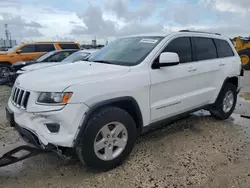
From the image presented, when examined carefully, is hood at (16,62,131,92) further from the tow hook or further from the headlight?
the tow hook

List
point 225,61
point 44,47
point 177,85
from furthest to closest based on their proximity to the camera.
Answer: point 44,47 < point 225,61 < point 177,85

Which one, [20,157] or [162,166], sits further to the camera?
[162,166]

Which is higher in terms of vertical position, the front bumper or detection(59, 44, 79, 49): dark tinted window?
detection(59, 44, 79, 49): dark tinted window

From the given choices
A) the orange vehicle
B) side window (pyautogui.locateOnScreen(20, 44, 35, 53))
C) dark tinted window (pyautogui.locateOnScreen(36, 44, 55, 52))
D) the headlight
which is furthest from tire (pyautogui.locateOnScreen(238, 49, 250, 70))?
the headlight

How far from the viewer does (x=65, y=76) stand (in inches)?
123

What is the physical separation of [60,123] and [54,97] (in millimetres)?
294

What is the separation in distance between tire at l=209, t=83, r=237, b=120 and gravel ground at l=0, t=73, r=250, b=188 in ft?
2.02

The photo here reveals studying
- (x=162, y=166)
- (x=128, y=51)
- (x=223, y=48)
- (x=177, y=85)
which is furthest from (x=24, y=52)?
(x=162, y=166)

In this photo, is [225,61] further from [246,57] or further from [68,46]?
[246,57]

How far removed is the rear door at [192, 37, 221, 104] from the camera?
4.53 metres

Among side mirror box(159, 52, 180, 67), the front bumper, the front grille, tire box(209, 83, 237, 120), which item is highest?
side mirror box(159, 52, 180, 67)

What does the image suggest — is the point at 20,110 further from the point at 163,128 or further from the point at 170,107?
the point at 163,128

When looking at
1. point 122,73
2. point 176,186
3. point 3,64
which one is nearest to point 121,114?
point 122,73

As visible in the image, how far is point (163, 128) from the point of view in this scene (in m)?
5.00
